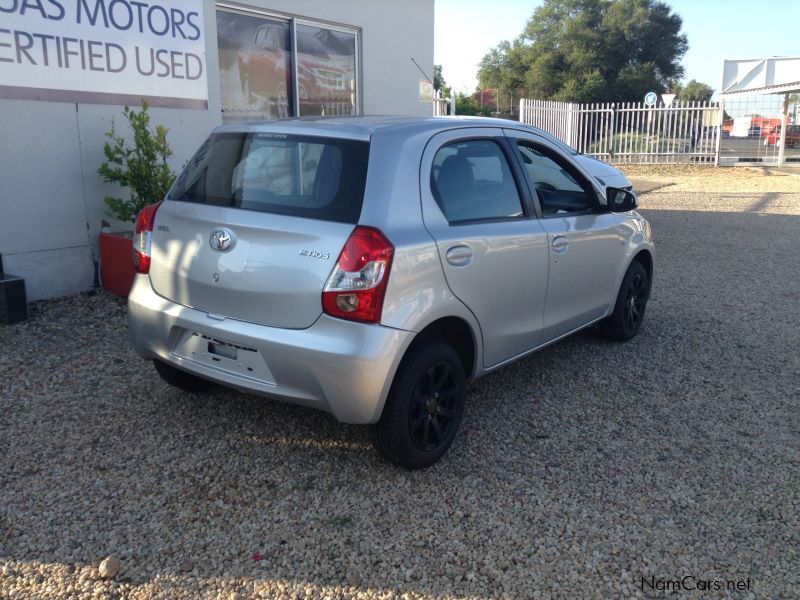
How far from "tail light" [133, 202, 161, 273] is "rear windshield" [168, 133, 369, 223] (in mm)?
163

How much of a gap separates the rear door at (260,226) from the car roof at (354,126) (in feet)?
0.17

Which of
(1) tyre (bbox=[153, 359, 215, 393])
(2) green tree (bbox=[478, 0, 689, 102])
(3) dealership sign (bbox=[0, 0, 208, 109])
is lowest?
(1) tyre (bbox=[153, 359, 215, 393])

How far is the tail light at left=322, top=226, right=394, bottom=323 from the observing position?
129 inches

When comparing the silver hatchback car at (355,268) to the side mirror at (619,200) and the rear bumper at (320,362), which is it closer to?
the rear bumper at (320,362)

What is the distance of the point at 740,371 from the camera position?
5.30m

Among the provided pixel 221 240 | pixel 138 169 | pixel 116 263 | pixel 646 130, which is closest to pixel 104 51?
pixel 138 169

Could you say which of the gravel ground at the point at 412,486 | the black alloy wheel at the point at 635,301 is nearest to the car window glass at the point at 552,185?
the black alloy wheel at the point at 635,301

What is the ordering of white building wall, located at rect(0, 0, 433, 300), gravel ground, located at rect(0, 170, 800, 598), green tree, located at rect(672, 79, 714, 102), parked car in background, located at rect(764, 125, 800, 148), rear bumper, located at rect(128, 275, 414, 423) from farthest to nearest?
green tree, located at rect(672, 79, 714, 102), parked car in background, located at rect(764, 125, 800, 148), white building wall, located at rect(0, 0, 433, 300), rear bumper, located at rect(128, 275, 414, 423), gravel ground, located at rect(0, 170, 800, 598)

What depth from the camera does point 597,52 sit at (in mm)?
48406

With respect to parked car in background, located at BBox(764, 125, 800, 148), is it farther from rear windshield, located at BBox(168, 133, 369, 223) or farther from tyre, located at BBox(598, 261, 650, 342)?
rear windshield, located at BBox(168, 133, 369, 223)

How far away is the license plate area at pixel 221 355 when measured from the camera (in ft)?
11.5

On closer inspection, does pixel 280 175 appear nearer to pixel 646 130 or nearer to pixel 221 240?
pixel 221 240

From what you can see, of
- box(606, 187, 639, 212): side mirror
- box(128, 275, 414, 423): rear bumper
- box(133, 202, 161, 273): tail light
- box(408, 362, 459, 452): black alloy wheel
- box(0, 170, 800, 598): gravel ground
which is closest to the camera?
box(0, 170, 800, 598): gravel ground

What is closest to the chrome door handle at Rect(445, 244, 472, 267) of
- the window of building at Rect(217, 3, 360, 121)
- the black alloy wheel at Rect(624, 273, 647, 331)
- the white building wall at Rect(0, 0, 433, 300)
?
the black alloy wheel at Rect(624, 273, 647, 331)
